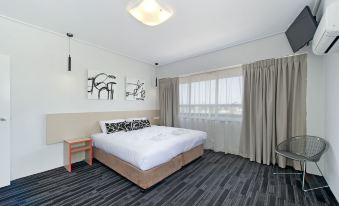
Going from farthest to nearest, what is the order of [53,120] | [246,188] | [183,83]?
[183,83]
[53,120]
[246,188]

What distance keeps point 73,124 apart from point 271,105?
13.7ft

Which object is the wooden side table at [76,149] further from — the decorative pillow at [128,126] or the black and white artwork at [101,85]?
the black and white artwork at [101,85]

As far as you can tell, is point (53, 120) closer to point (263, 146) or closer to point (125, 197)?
point (125, 197)

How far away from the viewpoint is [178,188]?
7.38 feet

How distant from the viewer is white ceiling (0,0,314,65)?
2.10 metres

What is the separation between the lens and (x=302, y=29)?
7.44 ft

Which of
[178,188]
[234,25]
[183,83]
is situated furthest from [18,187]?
[234,25]

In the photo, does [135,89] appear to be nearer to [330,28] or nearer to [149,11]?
[149,11]

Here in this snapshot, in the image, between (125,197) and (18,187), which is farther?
(18,187)

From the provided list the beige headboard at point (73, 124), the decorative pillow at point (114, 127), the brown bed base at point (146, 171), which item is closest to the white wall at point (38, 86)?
the beige headboard at point (73, 124)

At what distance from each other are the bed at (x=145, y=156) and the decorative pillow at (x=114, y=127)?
339mm

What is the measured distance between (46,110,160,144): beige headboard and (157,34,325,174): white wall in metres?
2.81

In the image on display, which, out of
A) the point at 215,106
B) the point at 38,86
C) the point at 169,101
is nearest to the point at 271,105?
the point at 215,106

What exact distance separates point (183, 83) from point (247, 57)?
190 centimetres
